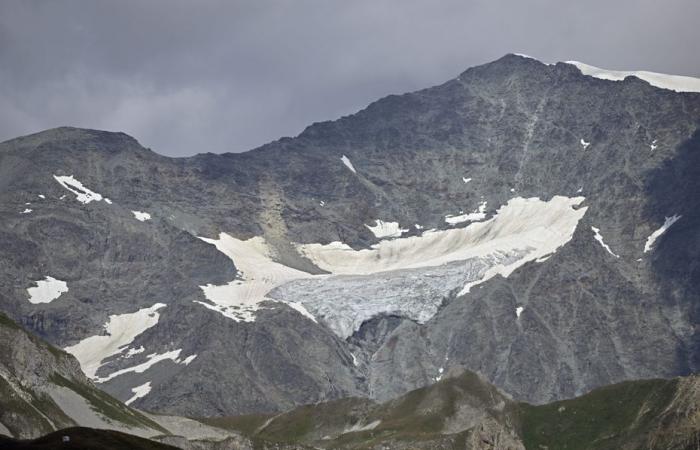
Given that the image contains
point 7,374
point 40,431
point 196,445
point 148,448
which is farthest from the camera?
point 196,445

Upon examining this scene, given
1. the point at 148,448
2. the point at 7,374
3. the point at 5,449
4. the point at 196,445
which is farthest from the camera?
the point at 196,445

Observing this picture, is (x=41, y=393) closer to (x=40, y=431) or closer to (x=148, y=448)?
(x=40, y=431)

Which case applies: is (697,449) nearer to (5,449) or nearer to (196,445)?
(196,445)

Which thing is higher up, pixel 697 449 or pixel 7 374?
pixel 7 374

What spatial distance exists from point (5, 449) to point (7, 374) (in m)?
97.2

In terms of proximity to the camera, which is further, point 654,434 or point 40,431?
point 654,434

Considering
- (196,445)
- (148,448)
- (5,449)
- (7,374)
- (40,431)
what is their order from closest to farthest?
(5,449)
(148,448)
(40,431)
(7,374)
(196,445)

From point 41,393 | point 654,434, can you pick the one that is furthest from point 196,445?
point 654,434

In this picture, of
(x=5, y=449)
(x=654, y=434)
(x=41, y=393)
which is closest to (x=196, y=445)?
(x=41, y=393)

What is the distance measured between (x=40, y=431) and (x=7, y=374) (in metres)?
16.5

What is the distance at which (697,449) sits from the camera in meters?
179

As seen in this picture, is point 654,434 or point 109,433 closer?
point 109,433

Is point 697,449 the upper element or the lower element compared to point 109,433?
lower

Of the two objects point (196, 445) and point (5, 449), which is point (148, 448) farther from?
point (196, 445)
